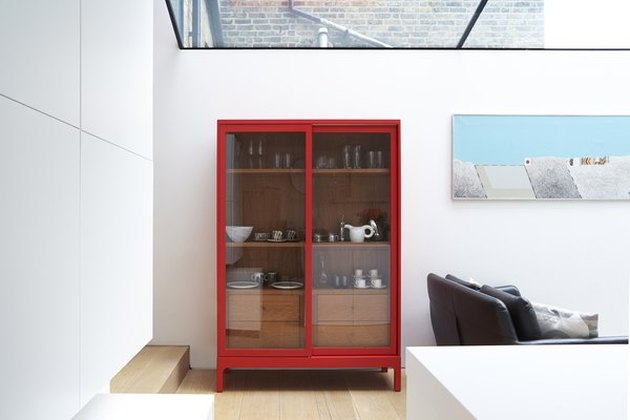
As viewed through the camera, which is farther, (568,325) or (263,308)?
(263,308)

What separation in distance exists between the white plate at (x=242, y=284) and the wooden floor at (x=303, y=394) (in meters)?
0.66

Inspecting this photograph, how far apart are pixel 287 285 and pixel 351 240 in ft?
1.77

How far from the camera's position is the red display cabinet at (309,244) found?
3.33 meters

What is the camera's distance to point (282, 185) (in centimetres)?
344

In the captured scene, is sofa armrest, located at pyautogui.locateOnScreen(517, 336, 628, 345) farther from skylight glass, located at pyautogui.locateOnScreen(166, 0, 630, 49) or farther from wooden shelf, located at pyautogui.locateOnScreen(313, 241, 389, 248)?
skylight glass, located at pyautogui.locateOnScreen(166, 0, 630, 49)

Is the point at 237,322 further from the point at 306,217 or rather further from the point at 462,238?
the point at 462,238

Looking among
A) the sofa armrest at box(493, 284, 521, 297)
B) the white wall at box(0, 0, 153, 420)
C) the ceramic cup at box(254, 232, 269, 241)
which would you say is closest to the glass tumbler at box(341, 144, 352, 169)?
the ceramic cup at box(254, 232, 269, 241)

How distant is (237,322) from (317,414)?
85 cm

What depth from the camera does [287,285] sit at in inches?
136

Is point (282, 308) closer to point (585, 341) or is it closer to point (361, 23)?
point (585, 341)

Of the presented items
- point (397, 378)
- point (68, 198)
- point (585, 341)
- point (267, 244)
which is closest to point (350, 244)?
point (267, 244)

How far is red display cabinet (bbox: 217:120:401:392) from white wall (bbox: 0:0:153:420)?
5.58 ft

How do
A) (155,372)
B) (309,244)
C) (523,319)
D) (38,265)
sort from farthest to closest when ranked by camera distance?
(309,244), (155,372), (523,319), (38,265)

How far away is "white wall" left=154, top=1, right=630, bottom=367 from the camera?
3.68 meters
